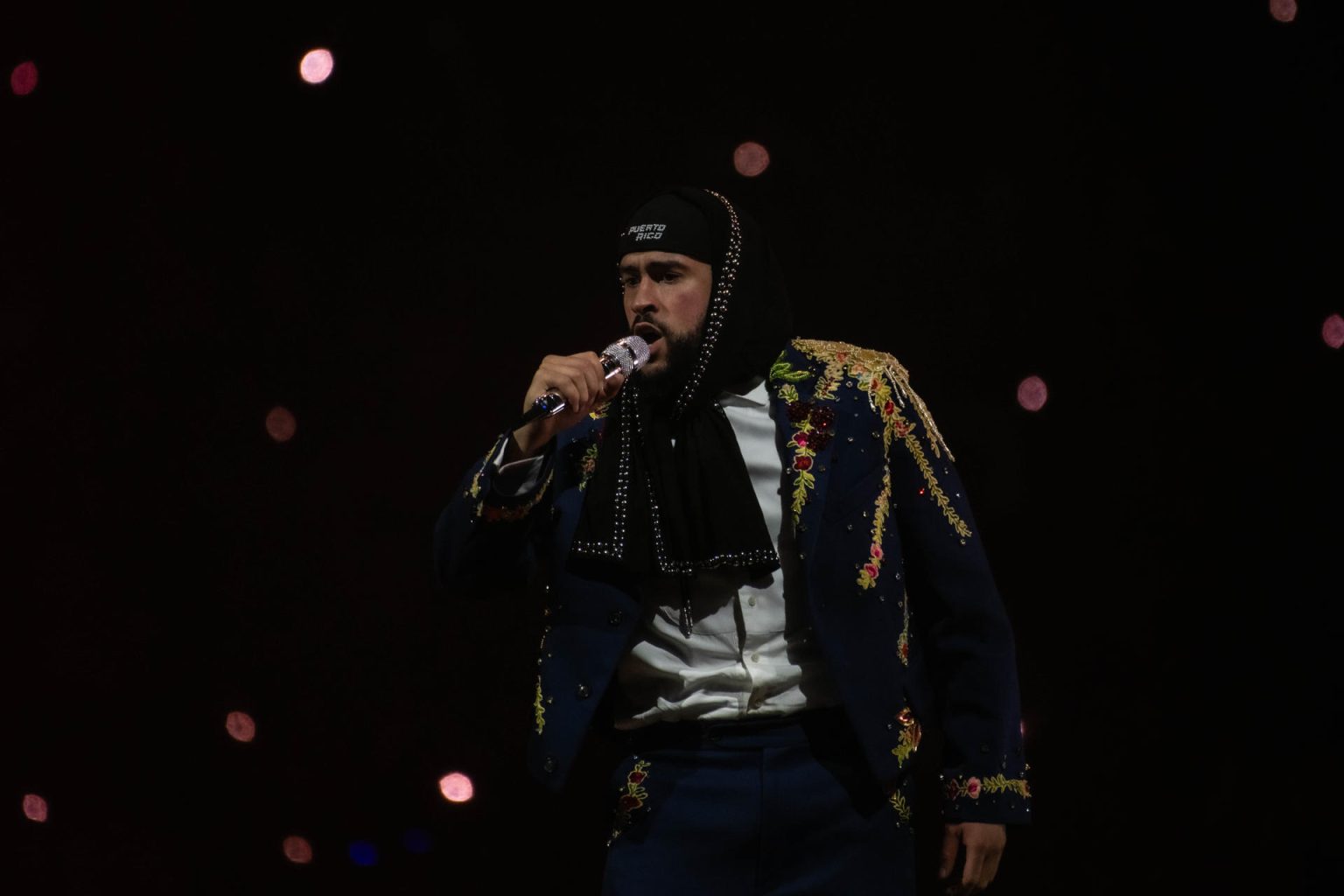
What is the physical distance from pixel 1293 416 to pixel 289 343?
1802 millimetres

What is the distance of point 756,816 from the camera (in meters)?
1.73

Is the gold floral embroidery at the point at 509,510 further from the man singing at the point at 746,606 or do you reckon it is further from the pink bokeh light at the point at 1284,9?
the pink bokeh light at the point at 1284,9

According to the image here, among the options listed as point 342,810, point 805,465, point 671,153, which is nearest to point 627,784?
point 805,465

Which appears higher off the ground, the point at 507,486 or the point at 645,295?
the point at 645,295

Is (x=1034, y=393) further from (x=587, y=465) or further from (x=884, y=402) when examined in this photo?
(x=587, y=465)

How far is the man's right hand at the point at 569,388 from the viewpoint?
5.34ft

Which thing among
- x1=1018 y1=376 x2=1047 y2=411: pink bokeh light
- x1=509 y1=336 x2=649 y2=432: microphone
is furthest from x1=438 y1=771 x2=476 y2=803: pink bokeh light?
x1=1018 y1=376 x2=1047 y2=411: pink bokeh light

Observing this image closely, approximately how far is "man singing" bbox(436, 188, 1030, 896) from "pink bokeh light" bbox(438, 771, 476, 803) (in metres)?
0.78

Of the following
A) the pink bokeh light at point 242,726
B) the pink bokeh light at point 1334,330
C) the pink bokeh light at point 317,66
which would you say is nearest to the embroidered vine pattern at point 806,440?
the pink bokeh light at point 1334,330

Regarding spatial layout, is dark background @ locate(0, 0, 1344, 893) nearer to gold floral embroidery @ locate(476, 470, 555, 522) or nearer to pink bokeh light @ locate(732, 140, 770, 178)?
pink bokeh light @ locate(732, 140, 770, 178)

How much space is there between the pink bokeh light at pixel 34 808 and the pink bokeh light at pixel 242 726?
48 centimetres

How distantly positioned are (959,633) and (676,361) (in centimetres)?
54

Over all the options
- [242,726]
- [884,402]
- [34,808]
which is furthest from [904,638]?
[34,808]

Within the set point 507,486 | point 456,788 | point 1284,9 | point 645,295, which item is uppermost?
point 1284,9
